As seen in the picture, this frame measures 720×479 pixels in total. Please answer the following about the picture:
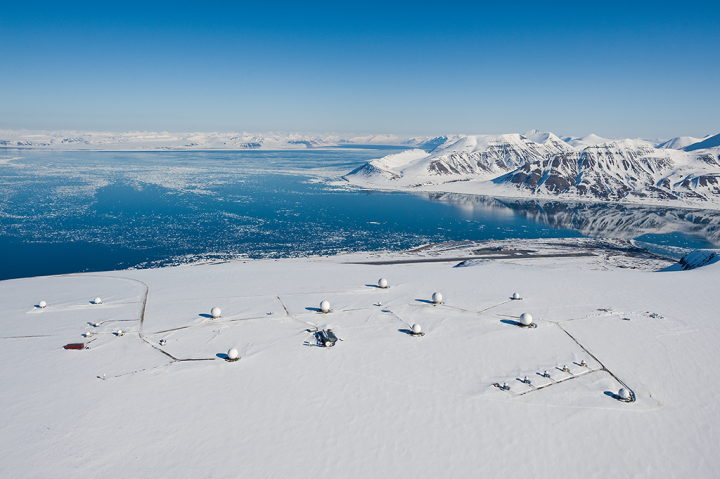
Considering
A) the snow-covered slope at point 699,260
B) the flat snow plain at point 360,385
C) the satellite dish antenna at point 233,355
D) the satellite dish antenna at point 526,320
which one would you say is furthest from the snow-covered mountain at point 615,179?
the satellite dish antenna at point 233,355

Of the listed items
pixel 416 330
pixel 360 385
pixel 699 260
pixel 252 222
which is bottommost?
pixel 360 385

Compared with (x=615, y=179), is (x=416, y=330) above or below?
below

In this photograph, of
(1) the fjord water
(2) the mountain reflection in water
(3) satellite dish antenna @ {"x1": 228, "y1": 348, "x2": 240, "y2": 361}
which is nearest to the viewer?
(3) satellite dish antenna @ {"x1": 228, "y1": 348, "x2": 240, "y2": 361}

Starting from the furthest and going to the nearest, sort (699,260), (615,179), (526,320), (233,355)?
1. (615,179)
2. (699,260)
3. (526,320)
4. (233,355)

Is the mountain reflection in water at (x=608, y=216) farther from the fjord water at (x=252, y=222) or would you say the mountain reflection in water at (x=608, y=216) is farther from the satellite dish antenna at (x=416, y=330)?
the satellite dish antenna at (x=416, y=330)

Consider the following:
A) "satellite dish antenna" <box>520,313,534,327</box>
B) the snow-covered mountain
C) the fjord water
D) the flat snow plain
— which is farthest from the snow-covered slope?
the snow-covered mountain

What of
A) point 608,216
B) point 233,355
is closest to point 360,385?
point 233,355

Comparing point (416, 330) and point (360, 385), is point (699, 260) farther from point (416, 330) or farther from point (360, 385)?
point (360, 385)

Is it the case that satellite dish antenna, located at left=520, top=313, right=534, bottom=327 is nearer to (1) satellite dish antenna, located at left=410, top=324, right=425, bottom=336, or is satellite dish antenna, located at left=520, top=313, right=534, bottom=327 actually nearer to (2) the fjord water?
(1) satellite dish antenna, located at left=410, top=324, right=425, bottom=336
